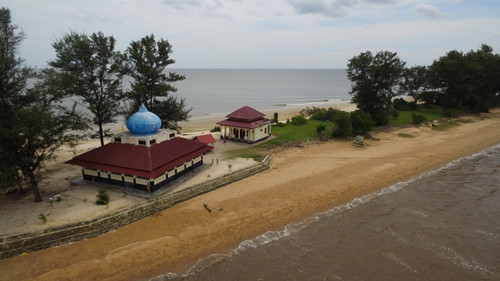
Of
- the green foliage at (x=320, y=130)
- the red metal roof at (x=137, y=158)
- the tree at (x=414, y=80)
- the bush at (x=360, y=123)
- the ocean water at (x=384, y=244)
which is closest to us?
the ocean water at (x=384, y=244)

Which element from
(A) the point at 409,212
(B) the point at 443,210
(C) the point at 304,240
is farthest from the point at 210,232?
(B) the point at 443,210

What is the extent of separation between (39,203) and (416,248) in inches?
1036

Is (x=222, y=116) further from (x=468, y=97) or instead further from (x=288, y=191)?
(x=468, y=97)

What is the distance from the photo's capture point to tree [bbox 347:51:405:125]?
48.1 m

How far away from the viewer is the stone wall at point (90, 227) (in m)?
16.9

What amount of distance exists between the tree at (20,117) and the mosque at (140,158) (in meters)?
3.74

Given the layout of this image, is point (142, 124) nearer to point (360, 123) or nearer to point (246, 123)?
point (246, 123)

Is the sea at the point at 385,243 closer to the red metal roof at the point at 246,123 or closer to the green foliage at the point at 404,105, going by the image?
the red metal roof at the point at 246,123

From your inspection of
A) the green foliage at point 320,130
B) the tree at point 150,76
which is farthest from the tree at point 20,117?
the green foliage at point 320,130

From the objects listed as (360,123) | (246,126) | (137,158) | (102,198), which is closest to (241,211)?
(137,158)

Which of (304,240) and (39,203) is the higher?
(39,203)

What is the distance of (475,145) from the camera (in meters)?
41.0

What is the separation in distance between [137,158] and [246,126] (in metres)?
17.1

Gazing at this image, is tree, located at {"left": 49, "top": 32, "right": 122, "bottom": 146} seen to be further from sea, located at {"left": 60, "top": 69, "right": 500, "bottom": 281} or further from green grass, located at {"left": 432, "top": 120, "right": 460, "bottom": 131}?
green grass, located at {"left": 432, "top": 120, "right": 460, "bottom": 131}
